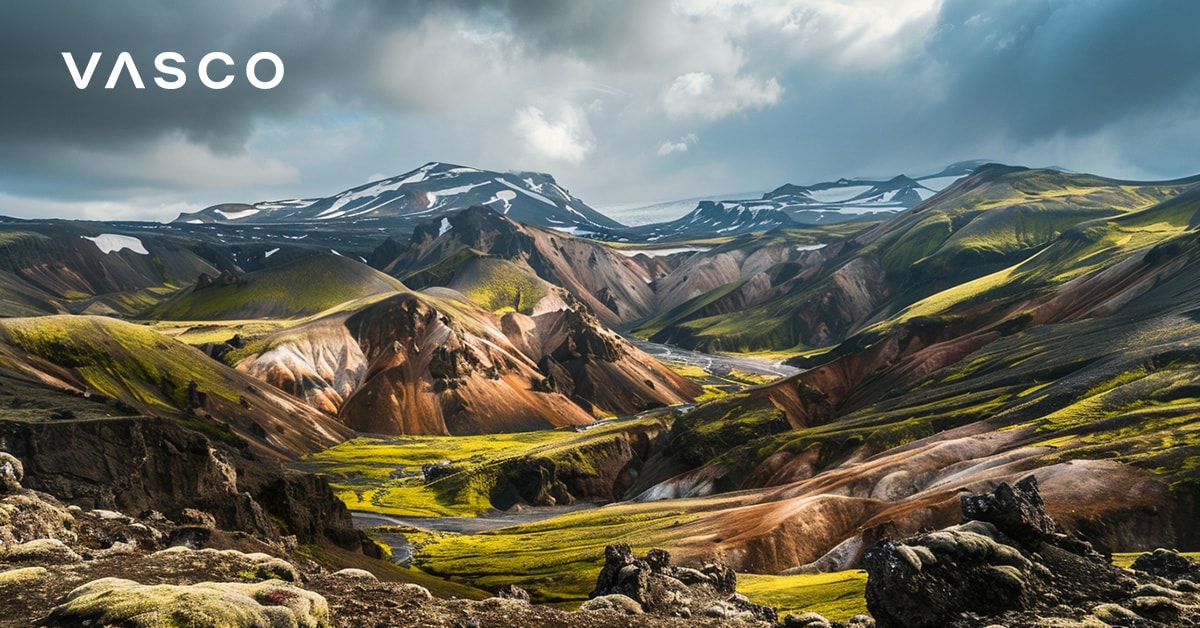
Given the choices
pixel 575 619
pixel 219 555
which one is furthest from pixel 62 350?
pixel 575 619

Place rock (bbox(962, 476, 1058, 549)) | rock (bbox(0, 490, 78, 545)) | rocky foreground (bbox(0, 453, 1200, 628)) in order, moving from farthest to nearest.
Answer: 1. rock (bbox(0, 490, 78, 545))
2. rock (bbox(962, 476, 1058, 549))
3. rocky foreground (bbox(0, 453, 1200, 628))

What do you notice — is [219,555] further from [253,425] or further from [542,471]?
[253,425]

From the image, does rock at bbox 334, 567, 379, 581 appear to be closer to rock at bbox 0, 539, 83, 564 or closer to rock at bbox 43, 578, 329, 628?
rock at bbox 43, 578, 329, 628

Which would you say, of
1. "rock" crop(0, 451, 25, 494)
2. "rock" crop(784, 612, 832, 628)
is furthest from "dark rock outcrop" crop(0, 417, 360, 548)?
"rock" crop(784, 612, 832, 628)

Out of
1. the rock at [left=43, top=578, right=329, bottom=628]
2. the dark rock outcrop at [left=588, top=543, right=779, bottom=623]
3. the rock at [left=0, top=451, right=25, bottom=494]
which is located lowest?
the dark rock outcrop at [left=588, top=543, right=779, bottom=623]

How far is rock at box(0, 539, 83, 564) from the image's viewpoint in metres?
39.6

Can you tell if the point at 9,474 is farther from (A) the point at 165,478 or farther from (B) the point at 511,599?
(B) the point at 511,599

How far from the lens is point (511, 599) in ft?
138

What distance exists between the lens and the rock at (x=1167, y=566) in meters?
43.9

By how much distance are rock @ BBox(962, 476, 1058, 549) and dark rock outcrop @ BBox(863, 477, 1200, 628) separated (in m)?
0.06

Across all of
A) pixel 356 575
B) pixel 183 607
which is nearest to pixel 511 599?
pixel 356 575

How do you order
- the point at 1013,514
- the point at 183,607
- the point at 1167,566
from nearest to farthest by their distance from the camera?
the point at 183,607 → the point at 1013,514 → the point at 1167,566

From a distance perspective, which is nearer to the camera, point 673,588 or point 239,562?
point 239,562

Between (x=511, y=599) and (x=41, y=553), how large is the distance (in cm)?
2526
